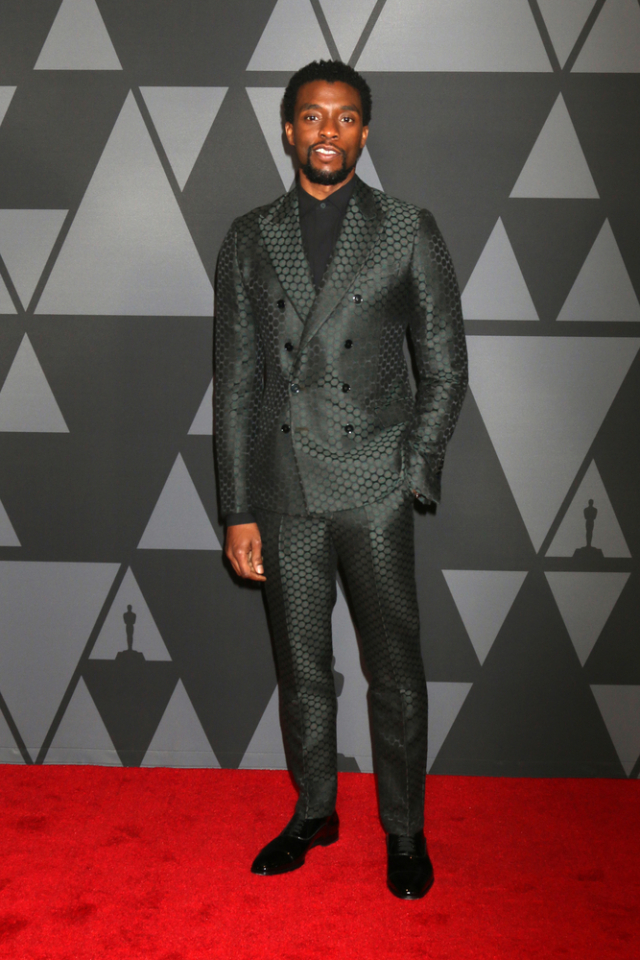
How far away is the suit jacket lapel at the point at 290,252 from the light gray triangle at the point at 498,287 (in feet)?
2.01

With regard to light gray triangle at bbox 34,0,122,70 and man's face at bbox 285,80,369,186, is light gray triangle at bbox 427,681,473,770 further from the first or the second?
light gray triangle at bbox 34,0,122,70

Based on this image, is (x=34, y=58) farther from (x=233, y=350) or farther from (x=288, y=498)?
(x=288, y=498)

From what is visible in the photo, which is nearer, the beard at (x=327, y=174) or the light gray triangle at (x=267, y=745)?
the beard at (x=327, y=174)

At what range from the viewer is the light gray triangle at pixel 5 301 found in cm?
253

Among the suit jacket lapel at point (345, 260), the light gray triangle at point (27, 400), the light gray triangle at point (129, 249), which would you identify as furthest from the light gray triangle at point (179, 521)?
the suit jacket lapel at point (345, 260)

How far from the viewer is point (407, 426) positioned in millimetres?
2064

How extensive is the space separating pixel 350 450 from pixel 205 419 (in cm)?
69

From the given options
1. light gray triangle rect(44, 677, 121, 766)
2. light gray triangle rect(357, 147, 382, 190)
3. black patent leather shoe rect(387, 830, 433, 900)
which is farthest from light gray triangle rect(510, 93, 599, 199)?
light gray triangle rect(44, 677, 121, 766)

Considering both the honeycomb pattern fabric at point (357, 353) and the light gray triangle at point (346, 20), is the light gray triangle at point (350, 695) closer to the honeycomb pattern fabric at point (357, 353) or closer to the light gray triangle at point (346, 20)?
the honeycomb pattern fabric at point (357, 353)

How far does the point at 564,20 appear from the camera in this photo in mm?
2330

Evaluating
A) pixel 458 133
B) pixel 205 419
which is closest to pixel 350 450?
pixel 205 419

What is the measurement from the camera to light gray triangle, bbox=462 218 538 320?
2412mm

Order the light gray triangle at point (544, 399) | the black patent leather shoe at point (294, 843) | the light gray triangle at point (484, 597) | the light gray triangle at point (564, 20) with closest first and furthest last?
the black patent leather shoe at point (294, 843)
the light gray triangle at point (564, 20)
the light gray triangle at point (544, 399)
the light gray triangle at point (484, 597)

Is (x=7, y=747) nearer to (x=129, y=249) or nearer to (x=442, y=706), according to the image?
(x=442, y=706)
